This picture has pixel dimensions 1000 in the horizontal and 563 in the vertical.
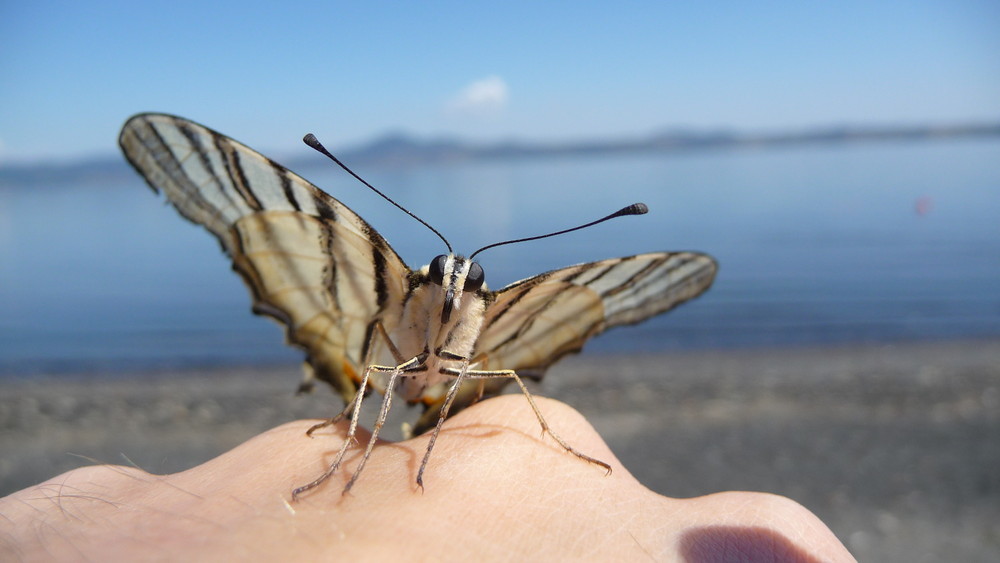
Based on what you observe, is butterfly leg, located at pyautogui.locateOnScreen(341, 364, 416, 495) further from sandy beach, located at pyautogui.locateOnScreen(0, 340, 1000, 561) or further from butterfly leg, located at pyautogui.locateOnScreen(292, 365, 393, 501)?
sandy beach, located at pyautogui.locateOnScreen(0, 340, 1000, 561)

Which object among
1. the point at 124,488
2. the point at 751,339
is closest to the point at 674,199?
the point at 751,339

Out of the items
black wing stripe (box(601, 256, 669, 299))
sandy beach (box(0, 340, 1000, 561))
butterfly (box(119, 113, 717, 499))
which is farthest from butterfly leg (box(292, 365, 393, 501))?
sandy beach (box(0, 340, 1000, 561))

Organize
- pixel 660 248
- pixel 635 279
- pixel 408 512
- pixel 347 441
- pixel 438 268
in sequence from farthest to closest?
pixel 660 248 → pixel 635 279 → pixel 438 268 → pixel 347 441 → pixel 408 512

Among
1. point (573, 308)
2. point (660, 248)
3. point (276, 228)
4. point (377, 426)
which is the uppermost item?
point (276, 228)

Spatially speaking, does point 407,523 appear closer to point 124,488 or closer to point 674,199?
point 124,488

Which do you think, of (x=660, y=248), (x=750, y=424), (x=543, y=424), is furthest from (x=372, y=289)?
(x=660, y=248)

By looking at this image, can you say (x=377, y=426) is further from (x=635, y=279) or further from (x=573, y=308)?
(x=635, y=279)

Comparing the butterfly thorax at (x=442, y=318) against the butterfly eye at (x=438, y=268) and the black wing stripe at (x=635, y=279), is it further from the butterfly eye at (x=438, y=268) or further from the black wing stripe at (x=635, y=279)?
the black wing stripe at (x=635, y=279)
